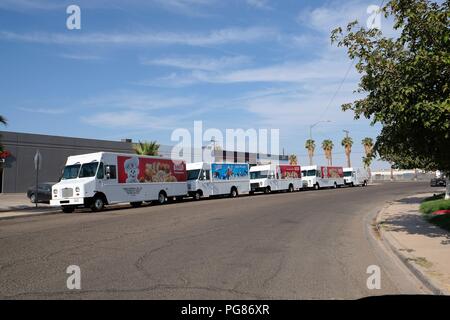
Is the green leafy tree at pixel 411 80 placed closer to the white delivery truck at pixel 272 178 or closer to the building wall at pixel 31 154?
the white delivery truck at pixel 272 178

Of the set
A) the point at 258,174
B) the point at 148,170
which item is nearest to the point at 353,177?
the point at 258,174

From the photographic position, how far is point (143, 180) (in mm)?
27000

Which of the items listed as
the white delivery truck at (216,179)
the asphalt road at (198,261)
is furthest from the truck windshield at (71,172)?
the white delivery truck at (216,179)

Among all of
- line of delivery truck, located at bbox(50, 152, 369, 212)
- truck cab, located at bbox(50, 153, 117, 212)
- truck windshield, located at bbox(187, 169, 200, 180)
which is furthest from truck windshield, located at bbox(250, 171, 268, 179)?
truck cab, located at bbox(50, 153, 117, 212)

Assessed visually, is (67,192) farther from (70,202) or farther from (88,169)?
(88,169)

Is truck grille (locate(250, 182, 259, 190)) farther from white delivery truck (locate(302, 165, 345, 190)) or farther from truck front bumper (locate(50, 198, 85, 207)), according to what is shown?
truck front bumper (locate(50, 198, 85, 207))

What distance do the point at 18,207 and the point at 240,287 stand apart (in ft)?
77.2

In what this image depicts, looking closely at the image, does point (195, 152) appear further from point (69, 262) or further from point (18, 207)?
point (69, 262)

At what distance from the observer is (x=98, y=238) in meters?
12.0

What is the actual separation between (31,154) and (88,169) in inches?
950

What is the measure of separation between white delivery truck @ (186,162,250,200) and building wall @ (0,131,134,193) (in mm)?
19219

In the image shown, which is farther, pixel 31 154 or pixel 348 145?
pixel 348 145

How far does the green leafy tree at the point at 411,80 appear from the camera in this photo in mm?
8867

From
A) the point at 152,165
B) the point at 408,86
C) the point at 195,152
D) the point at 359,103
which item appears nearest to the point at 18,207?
the point at 152,165
